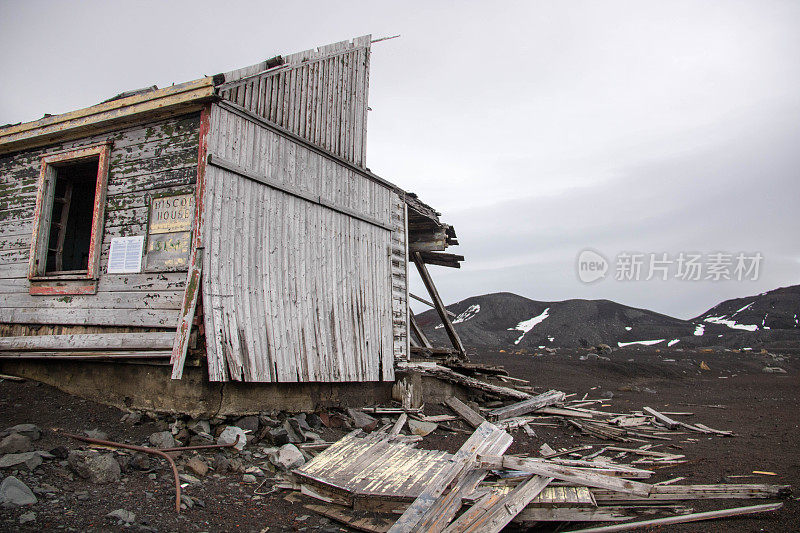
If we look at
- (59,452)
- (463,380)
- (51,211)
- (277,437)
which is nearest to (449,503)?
(277,437)

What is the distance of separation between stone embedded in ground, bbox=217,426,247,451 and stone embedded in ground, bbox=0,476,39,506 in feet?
7.23

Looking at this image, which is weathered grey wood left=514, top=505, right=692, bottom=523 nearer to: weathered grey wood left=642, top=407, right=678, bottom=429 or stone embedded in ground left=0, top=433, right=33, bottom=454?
stone embedded in ground left=0, top=433, right=33, bottom=454

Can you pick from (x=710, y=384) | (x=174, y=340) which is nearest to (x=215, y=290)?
(x=174, y=340)

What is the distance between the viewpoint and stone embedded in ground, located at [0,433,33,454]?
5.14m

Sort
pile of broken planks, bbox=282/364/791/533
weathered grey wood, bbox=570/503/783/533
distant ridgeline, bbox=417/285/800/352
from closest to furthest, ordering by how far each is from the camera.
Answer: pile of broken planks, bbox=282/364/791/533, weathered grey wood, bbox=570/503/783/533, distant ridgeline, bbox=417/285/800/352

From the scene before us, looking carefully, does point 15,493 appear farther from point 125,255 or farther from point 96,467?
point 125,255

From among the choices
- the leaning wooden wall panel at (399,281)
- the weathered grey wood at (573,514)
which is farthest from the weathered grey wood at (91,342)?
the leaning wooden wall panel at (399,281)

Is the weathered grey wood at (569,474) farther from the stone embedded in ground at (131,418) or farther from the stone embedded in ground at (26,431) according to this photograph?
the stone embedded in ground at (26,431)

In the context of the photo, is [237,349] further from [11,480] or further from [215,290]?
[11,480]

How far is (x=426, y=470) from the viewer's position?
17.5 ft

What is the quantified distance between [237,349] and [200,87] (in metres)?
3.60

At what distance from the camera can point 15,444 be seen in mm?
5184

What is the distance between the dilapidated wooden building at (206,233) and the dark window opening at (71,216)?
1.4 inches

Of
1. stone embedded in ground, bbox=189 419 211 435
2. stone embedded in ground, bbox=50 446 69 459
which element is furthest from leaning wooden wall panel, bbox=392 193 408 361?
stone embedded in ground, bbox=50 446 69 459
